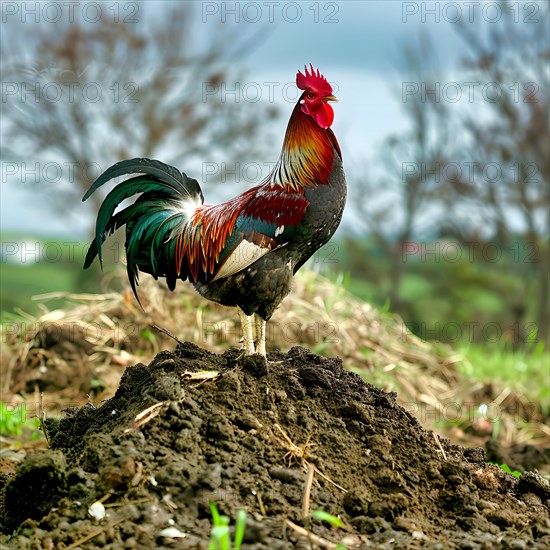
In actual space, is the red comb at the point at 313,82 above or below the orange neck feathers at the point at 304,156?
above

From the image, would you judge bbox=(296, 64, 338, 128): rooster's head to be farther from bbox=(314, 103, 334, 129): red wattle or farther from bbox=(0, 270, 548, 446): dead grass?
bbox=(0, 270, 548, 446): dead grass

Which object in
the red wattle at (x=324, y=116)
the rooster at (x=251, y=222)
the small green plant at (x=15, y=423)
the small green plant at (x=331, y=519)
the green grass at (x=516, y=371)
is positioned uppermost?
the red wattle at (x=324, y=116)

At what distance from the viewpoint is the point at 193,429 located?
3918mm

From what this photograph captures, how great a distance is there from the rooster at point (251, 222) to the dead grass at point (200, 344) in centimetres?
264

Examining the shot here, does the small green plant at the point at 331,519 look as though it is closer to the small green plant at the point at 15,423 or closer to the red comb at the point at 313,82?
the red comb at the point at 313,82

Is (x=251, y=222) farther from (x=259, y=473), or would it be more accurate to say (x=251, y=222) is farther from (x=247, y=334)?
(x=259, y=473)

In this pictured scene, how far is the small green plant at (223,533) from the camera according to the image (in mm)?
2982

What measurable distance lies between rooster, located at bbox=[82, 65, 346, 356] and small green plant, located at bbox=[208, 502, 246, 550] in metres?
1.62

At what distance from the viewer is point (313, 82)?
196 inches

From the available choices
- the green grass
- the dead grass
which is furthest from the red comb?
the green grass

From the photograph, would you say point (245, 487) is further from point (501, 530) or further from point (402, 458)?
point (501, 530)

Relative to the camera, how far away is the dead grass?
793 cm

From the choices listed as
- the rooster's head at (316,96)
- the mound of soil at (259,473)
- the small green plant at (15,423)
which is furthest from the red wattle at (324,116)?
the small green plant at (15,423)

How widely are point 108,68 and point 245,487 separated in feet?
50.0
